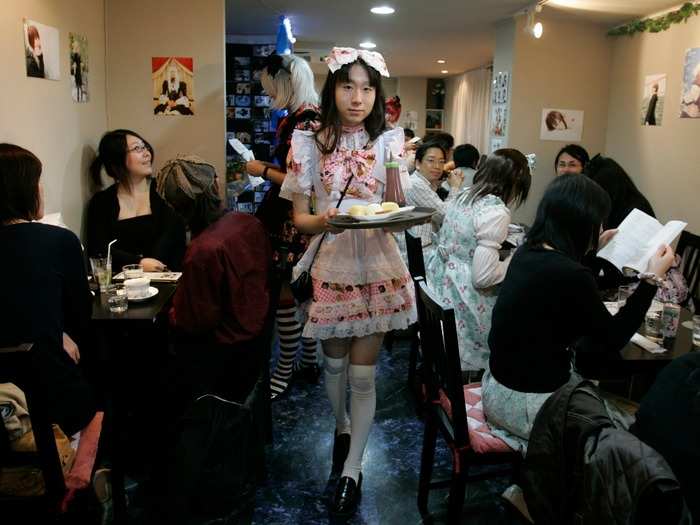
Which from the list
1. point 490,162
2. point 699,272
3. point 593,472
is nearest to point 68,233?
point 593,472

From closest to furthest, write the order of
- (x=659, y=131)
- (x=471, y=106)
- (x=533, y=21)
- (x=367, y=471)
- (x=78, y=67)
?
(x=367, y=471)
(x=78, y=67)
(x=659, y=131)
(x=533, y=21)
(x=471, y=106)

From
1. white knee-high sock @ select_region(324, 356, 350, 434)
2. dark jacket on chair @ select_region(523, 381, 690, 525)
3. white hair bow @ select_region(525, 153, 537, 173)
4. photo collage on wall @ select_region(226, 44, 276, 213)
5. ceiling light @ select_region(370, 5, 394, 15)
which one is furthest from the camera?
photo collage on wall @ select_region(226, 44, 276, 213)

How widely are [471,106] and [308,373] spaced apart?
7.31m

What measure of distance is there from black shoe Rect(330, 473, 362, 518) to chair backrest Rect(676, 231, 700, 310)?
7.38 feet

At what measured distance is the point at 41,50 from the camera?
7.89 ft

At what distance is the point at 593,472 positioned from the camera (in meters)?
1.06

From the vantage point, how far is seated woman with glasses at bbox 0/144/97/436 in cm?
159

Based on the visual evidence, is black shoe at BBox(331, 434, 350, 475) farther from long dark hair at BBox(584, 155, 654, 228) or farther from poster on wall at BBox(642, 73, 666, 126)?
poster on wall at BBox(642, 73, 666, 126)

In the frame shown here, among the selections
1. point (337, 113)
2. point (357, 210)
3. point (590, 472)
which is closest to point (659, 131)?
point (337, 113)

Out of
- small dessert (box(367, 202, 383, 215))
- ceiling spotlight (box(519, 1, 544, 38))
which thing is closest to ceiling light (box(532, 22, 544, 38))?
ceiling spotlight (box(519, 1, 544, 38))

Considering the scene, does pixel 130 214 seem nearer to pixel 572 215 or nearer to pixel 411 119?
pixel 572 215

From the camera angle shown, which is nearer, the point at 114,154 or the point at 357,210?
the point at 357,210

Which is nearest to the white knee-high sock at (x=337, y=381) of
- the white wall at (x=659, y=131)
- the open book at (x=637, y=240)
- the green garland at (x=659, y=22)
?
the open book at (x=637, y=240)

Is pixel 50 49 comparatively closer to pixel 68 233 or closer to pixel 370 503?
pixel 68 233
